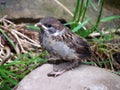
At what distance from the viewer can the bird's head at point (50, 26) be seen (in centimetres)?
401

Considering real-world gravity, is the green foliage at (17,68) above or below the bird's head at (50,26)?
below

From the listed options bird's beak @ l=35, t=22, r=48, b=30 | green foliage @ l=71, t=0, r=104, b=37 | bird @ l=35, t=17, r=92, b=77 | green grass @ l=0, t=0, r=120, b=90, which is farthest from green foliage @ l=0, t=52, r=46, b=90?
bird's beak @ l=35, t=22, r=48, b=30

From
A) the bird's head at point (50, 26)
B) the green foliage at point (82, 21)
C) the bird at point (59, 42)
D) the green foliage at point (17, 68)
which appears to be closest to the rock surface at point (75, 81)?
the bird at point (59, 42)

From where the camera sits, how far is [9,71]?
4.76 metres

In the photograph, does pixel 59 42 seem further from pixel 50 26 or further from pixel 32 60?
pixel 32 60

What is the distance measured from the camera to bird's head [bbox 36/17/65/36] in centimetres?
401

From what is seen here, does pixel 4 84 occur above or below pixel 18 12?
below

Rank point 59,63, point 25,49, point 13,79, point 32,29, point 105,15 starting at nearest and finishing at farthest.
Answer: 1. point 59,63
2. point 13,79
3. point 25,49
4. point 32,29
5. point 105,15

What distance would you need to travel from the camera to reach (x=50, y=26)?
4039mm

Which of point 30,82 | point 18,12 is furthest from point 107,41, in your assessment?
point 30,82

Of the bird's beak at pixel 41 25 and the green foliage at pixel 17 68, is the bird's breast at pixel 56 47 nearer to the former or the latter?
the bird's beak at pixel 41 25

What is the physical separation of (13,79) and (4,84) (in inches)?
5.8


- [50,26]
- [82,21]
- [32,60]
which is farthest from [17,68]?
[50,26]

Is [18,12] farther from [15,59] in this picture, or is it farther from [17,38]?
[15,59]
